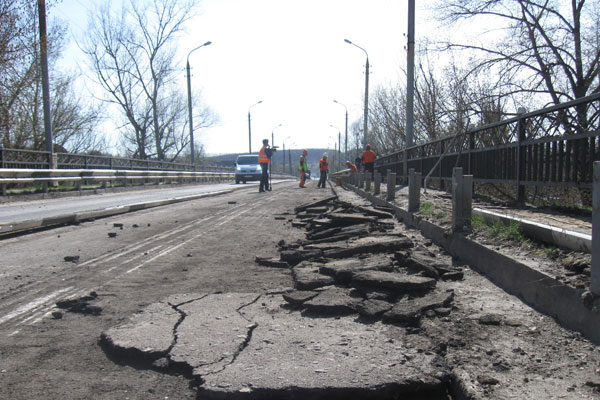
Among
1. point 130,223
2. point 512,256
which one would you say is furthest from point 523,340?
point 130,223

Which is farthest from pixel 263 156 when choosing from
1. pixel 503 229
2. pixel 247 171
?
pixel 247 171

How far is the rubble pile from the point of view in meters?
3.37

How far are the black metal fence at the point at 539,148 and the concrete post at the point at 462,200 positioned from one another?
5.50ft

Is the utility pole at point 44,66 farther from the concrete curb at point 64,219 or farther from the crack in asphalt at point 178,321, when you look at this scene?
the crack in asphalt at point 178,321

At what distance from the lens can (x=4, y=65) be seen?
1487cm

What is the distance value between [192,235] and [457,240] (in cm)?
394

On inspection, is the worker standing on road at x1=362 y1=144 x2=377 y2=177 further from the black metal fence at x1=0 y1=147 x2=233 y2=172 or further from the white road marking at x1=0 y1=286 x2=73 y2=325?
the white road marking at x1=0 y1=286 x2=73 y2=325

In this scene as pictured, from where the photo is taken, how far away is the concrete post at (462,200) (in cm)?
546

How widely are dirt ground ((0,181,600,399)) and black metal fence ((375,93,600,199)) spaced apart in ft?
7.19

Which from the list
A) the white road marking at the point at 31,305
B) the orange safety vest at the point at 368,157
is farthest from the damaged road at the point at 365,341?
the orange safety vest at the point at 368,157

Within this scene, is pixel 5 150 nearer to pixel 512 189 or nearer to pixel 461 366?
pixel 512 189

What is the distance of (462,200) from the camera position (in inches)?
216

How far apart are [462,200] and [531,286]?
2.11m

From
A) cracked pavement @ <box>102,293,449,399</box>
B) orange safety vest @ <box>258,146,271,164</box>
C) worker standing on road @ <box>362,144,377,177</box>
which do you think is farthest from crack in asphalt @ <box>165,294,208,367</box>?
worker standing on road @ <box>362,144,377,177</box>
